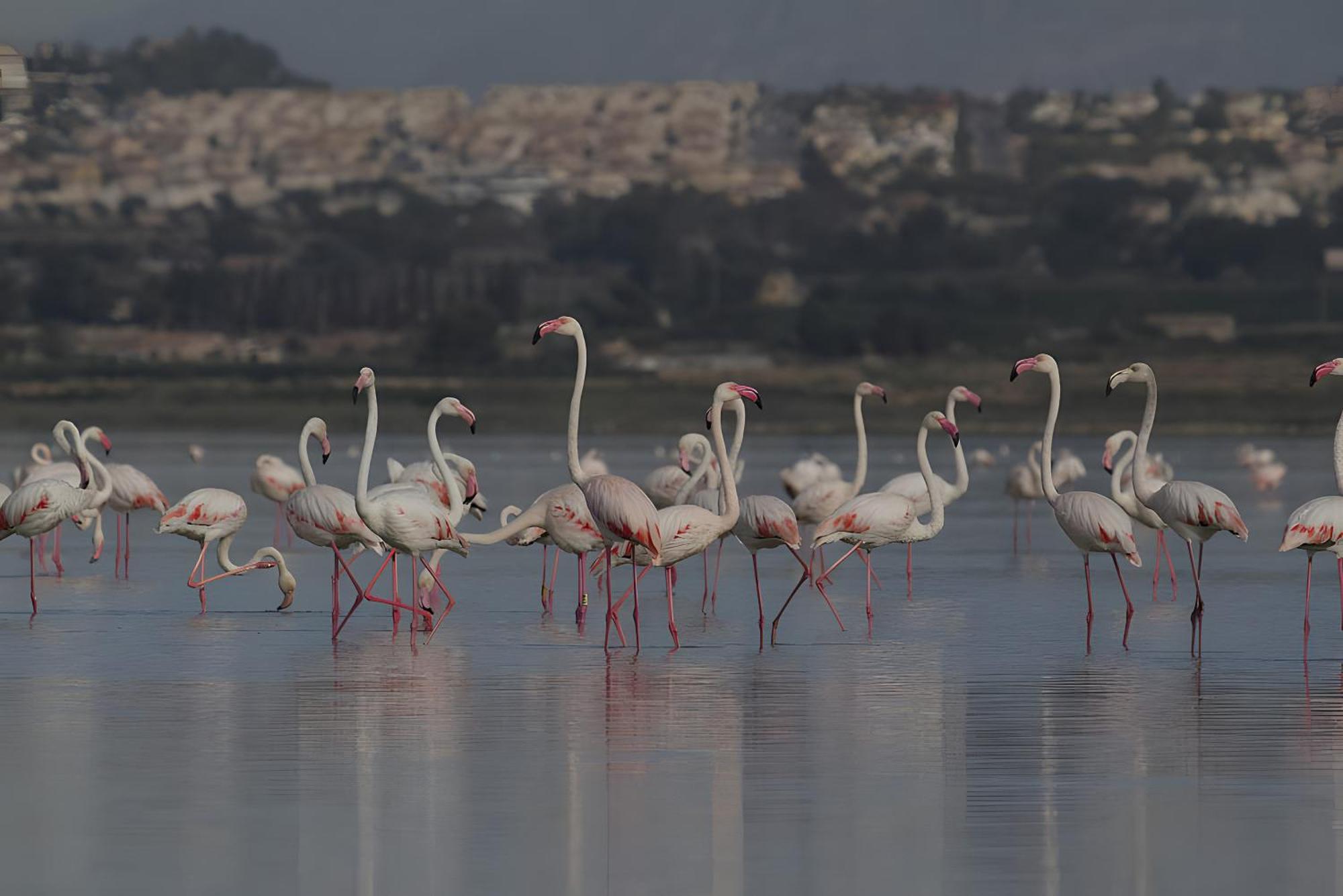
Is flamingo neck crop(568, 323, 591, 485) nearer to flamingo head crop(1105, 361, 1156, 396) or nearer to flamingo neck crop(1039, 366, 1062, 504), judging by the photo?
flamingo neck crop(1039, 366, 1062, 504)

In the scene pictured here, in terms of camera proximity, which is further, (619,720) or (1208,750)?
(619,720)

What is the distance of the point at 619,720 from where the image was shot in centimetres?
1040

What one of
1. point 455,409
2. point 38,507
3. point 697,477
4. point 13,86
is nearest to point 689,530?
point 455,409

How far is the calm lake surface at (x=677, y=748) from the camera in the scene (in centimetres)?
745

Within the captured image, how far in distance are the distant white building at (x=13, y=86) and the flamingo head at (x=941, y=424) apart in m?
33.6

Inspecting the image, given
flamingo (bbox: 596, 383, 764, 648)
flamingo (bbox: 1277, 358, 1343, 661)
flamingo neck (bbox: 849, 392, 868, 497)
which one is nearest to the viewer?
flamingo (bbox: 1277, 358, 1343, 661)

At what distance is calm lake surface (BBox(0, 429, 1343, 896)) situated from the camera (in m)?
7.45

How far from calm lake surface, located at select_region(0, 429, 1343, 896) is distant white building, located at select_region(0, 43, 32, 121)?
106 feet

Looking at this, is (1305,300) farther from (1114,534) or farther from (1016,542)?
(1114,534)

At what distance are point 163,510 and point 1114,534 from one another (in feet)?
30.0

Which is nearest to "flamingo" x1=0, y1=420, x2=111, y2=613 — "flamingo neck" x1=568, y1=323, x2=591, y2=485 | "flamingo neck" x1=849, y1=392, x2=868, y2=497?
"flamingo neck" x1=568, y1=323, x2=591, y2=485

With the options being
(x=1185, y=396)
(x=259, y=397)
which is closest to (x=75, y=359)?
(x=259, y=397)

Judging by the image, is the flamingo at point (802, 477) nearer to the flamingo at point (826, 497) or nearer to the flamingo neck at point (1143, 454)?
the flamingo at point (826, 497)

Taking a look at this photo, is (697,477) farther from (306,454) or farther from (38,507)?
(38,507)
